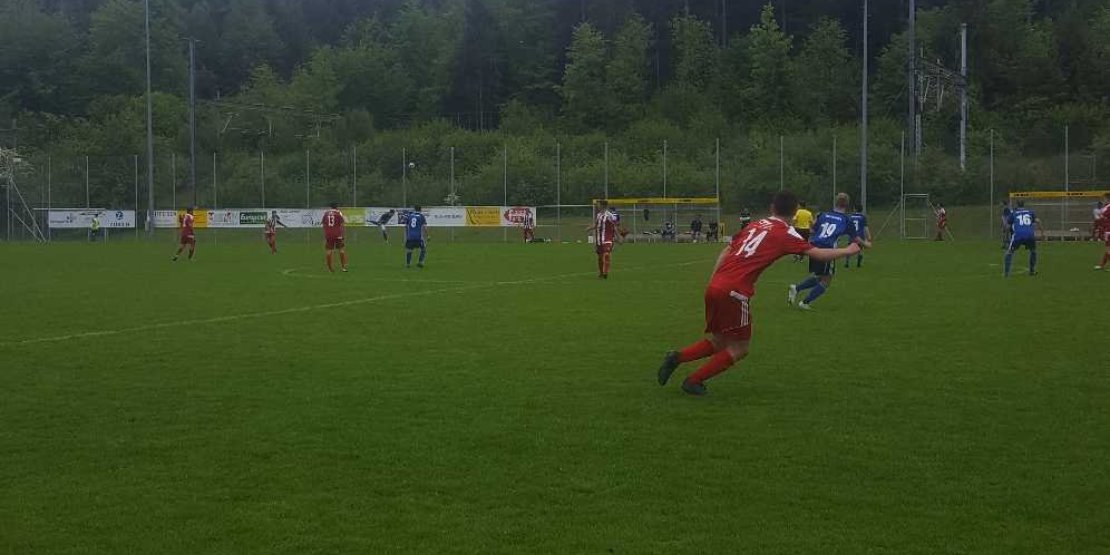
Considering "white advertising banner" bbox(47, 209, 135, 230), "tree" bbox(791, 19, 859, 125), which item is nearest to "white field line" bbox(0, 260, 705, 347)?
"white advertising banner" bbox(47, 209, 135, 230)

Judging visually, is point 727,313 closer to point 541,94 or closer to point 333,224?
point 333,224

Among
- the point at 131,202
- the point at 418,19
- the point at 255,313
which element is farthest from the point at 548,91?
the point at 255,313

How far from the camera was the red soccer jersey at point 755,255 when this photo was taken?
912 cm

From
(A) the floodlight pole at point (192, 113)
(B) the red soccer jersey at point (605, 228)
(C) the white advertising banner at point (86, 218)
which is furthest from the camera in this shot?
(C) the white advertising banner at point (86, 218)

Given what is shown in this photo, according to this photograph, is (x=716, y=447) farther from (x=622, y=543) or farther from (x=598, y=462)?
(x=622, y=543)

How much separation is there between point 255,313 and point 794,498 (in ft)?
39.4

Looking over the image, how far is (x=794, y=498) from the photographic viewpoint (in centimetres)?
609

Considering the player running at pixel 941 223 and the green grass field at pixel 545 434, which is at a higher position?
the player running at pixel 941 223

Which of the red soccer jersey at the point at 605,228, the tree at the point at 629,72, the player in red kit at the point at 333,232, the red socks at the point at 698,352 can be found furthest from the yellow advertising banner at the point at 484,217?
the red socks at the point at 698,352

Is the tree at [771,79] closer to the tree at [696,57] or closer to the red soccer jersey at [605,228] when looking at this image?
the tree at [696,57]

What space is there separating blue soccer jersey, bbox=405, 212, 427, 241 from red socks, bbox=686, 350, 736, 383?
2045 cm

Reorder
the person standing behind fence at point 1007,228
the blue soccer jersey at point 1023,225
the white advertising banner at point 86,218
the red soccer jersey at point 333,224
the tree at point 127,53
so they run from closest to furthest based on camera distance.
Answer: the blue soccer jersey at point 1023,225, the person standing behind fence at point 1007,228, the red soccer jersey at point 333,224, the white advertising banner at point 86,218, the tree at point 127,53

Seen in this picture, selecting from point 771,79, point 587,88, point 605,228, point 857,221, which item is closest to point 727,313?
point 857,221

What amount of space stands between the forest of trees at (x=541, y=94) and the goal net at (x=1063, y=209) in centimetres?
326
